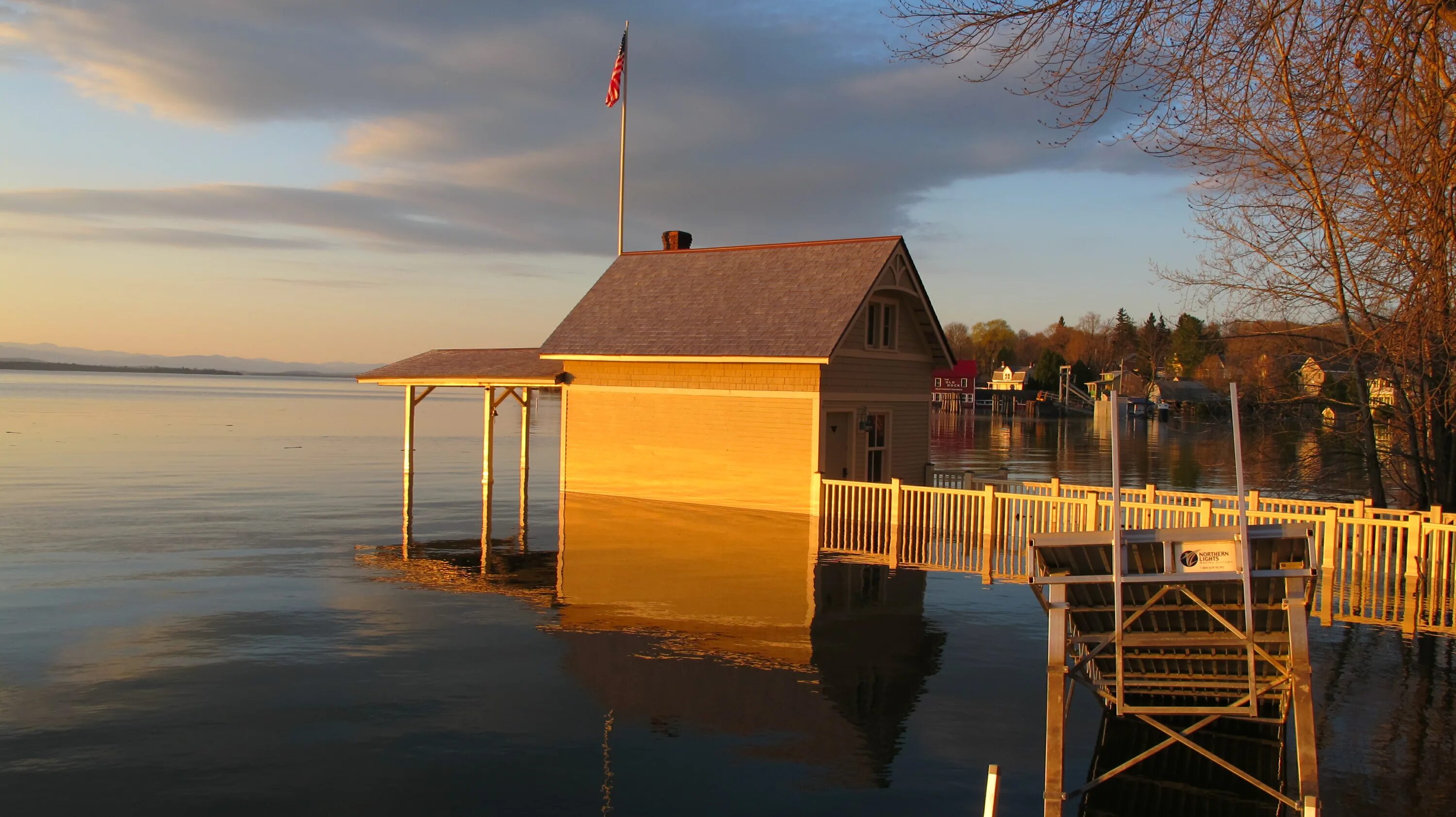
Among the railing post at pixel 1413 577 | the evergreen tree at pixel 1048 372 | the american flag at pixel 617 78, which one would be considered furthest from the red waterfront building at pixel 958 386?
the railing post at pixel 1413 577

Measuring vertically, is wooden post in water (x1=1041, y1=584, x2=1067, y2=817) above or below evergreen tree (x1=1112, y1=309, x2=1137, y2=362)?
below

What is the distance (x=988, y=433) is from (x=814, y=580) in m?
62.8

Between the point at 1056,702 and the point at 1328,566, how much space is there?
8118 mm

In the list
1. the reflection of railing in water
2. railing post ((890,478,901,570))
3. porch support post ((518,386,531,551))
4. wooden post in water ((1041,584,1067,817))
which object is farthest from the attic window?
wooden post in water ((1041,584,1067,817))

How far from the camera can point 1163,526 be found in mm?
15969

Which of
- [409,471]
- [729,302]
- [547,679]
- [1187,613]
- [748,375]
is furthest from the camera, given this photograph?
[409,471]

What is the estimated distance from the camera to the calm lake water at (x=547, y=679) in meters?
8.05

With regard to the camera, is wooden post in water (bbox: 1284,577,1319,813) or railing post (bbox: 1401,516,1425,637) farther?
railing post (bbox: 1401,516,1425,637)

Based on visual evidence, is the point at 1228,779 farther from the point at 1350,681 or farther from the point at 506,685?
the point at 506,685

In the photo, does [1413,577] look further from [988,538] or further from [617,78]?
[617,78]

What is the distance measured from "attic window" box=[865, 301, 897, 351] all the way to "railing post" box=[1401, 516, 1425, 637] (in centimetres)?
1260

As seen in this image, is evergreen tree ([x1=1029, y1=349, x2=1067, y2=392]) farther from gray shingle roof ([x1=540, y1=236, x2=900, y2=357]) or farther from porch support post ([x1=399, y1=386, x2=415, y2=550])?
gray shingle roof ([x1=540, y1=236, x2=900, y2=357])

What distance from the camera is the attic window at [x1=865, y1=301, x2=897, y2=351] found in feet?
78.7

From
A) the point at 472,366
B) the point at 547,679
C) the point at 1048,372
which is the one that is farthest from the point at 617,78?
the point at 1048,372
